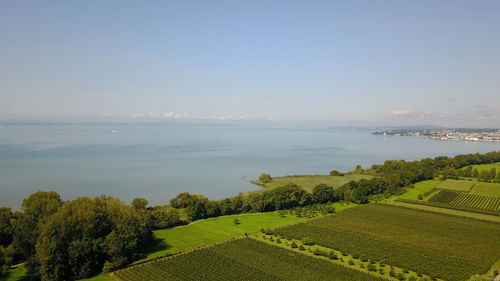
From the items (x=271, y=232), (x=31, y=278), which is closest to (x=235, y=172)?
(x=271, y=232)

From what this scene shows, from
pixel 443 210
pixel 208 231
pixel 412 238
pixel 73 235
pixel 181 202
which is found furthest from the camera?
pixel 443 210

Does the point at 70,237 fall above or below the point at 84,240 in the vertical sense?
above

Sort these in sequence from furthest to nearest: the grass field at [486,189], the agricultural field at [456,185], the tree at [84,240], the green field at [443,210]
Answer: the agricultural field at [456,185], the grass field at [486,189], the green field at [443,210], the tree at [84,240]

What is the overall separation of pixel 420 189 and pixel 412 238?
30.7 metres

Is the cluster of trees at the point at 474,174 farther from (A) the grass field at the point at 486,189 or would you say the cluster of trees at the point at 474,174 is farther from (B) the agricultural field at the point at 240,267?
(B) the agricultural field at the point at 240,267

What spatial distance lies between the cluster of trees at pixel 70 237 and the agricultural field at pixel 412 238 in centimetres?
→ 1666

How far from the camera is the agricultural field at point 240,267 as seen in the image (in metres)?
24.2

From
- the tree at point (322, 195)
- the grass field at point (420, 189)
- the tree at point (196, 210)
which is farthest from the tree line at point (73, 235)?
the grass field at point (420, 189)

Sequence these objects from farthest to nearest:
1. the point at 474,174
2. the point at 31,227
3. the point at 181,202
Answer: the point at 474,174
the point at 181,202
the point at 31,227

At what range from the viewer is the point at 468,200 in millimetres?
50812

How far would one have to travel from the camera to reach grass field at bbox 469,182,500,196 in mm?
55153

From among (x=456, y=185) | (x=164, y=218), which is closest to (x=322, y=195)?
(x=164, y=218)

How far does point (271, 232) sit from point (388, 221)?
1669 centimetres

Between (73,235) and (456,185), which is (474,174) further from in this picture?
(73,235)
